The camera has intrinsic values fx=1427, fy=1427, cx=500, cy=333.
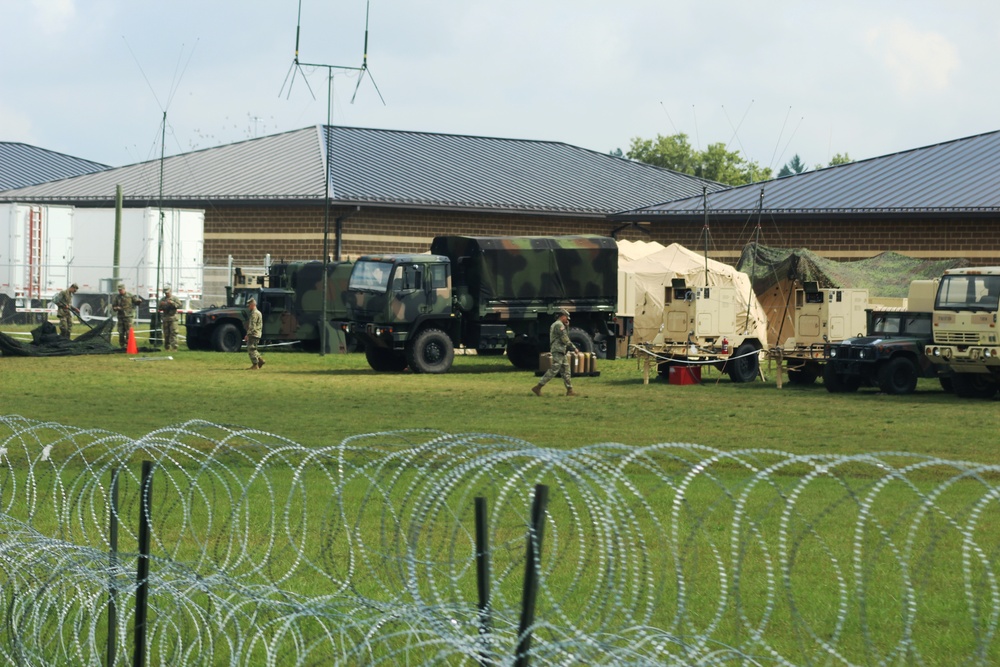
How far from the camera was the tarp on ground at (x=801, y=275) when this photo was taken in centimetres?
3236

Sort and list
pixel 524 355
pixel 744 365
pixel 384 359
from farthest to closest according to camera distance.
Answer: pixel 524 355
pixel 384 359
pixel 744 365

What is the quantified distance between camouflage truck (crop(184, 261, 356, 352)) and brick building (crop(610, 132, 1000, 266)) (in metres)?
11.1

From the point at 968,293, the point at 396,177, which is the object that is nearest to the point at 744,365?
the point at 968,293

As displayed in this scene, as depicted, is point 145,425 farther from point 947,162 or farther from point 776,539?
point 947,162

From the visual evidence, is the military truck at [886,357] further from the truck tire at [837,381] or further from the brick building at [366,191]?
the brick building at [366,191]

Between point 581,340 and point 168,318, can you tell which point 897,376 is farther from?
point 168,318

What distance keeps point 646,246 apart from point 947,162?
1280 cm

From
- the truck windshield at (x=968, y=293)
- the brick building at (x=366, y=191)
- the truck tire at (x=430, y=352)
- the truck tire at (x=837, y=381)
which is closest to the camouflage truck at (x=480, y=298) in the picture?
the truck tire at (x=430, y=352)

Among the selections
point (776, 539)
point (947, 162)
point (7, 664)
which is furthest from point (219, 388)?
point (947, 162)

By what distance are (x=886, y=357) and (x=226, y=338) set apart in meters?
17.6

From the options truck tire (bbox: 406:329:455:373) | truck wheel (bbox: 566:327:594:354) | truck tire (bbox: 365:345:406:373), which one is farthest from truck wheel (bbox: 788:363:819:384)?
truck tire (bbox: 365:345:406:373)

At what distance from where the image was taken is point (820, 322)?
29.5 meters

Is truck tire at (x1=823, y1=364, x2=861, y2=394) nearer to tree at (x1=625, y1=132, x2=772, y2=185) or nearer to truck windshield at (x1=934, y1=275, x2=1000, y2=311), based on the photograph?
truck windshield at (x1=934, y1=275, x2=1000, y2=311)

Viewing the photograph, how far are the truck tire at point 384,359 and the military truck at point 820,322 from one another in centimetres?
831
